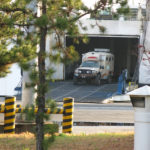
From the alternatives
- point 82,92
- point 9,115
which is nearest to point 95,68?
point 82,92

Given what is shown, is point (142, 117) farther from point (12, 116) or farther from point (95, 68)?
point (95, 68)

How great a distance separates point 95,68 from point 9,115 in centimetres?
2785

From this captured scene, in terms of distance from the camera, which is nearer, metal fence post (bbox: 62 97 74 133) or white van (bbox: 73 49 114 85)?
metal fence post (bbox: 62 97 74 133)

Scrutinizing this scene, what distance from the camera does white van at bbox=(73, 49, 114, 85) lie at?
40500mm

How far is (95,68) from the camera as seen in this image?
135 feet

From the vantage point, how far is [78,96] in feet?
104

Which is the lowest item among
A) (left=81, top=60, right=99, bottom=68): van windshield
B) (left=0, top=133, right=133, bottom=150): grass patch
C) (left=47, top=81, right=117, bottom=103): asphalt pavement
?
(left=47, top=81, right=117, bottom=103): asphalt pavement

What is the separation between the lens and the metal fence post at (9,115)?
533 inches

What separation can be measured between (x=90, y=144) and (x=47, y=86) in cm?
256

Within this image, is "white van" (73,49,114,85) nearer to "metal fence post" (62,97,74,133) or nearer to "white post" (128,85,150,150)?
"metal fence post" (62,97,74,133)

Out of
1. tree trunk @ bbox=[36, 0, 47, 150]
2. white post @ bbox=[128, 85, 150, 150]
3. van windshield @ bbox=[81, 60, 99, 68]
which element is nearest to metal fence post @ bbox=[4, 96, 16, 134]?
tree trunk @ bbox=[36, 0, 47, 150]

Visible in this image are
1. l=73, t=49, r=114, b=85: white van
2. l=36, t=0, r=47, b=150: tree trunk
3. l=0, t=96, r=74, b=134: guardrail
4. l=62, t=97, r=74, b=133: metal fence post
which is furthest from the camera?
l=73, t=49, r=114, b=85: white van

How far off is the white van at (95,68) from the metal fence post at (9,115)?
2658cm

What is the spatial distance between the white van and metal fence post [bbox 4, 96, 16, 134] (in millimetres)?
26584
